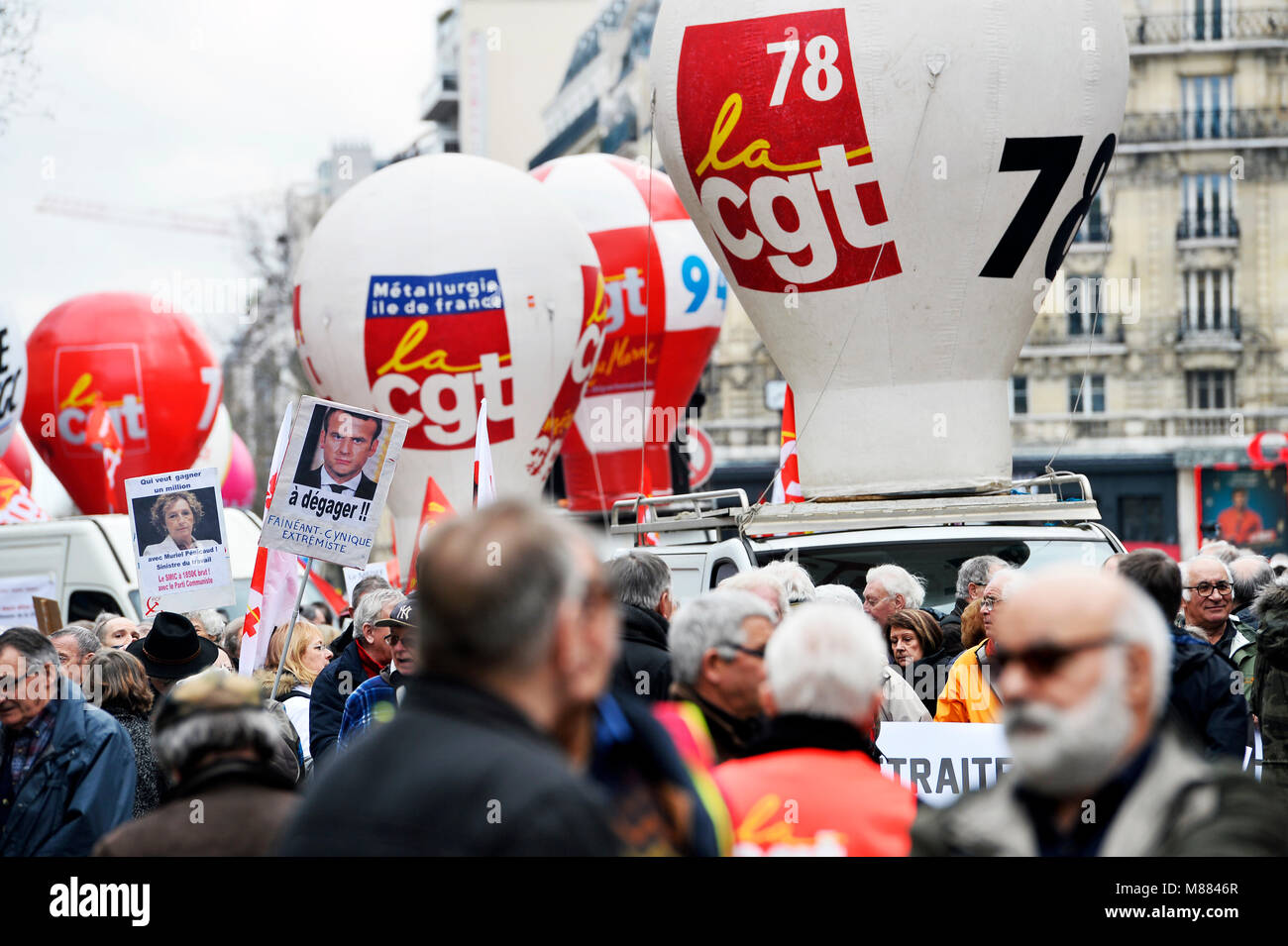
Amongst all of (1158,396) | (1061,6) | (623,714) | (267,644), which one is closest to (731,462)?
(1158,396)

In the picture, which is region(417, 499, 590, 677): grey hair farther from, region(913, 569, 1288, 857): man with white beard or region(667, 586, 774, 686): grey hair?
region(667, 586, 774, 686): grey hair

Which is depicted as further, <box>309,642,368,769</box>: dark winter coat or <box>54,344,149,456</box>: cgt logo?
<box>54,344,149,456</box>: cgt logo

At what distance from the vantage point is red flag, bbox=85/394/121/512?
21.0 meters

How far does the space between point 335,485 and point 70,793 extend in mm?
3266

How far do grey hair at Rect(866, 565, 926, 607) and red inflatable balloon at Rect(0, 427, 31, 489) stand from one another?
59.1ft

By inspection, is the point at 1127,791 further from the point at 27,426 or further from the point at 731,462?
the point at 731,462

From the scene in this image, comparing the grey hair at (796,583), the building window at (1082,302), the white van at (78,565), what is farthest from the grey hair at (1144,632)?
the building window at (1082,302)

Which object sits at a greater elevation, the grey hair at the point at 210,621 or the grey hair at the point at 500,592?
the grey hair at the point at 500,592

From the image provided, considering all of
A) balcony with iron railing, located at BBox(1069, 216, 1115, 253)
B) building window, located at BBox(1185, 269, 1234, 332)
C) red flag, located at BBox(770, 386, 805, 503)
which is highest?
balcony with iron railing, located at BBox(1069, 216, 1115, 253)

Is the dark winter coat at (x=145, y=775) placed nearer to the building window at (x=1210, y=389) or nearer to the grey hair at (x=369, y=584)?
the grey hair at (x=369, y=584)

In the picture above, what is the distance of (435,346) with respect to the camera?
15398 millimetres

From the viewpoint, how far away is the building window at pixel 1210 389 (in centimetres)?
4724

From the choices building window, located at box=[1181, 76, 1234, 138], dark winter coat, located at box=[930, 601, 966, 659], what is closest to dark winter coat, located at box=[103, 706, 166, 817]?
dark winter coat, located at box=[930, 601, 966, 659]

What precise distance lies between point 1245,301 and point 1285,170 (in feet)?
11.5
